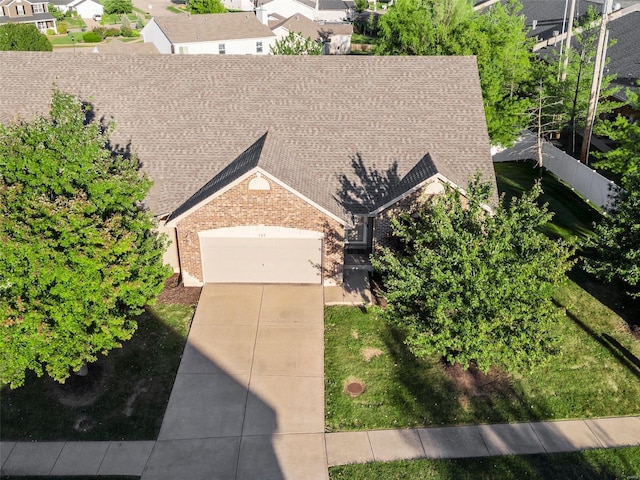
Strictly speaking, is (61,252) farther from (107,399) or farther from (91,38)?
(91,38)

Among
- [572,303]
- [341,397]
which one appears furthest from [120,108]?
[572,303]

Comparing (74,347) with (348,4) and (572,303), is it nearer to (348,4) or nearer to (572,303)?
(572,303)

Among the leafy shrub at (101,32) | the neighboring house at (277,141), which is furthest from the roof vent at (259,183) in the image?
the leafy shrub at (101,32)

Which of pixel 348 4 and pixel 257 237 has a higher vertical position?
pixel 348 4

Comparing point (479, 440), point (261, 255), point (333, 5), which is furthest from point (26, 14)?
point (479, 440)

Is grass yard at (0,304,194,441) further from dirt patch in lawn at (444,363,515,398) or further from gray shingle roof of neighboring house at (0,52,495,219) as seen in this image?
dirt patch in lawn at (444,363,515,398)

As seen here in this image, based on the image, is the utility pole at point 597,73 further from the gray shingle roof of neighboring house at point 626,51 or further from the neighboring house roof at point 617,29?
the gray shingle roof of neighboring house at point 626,51
